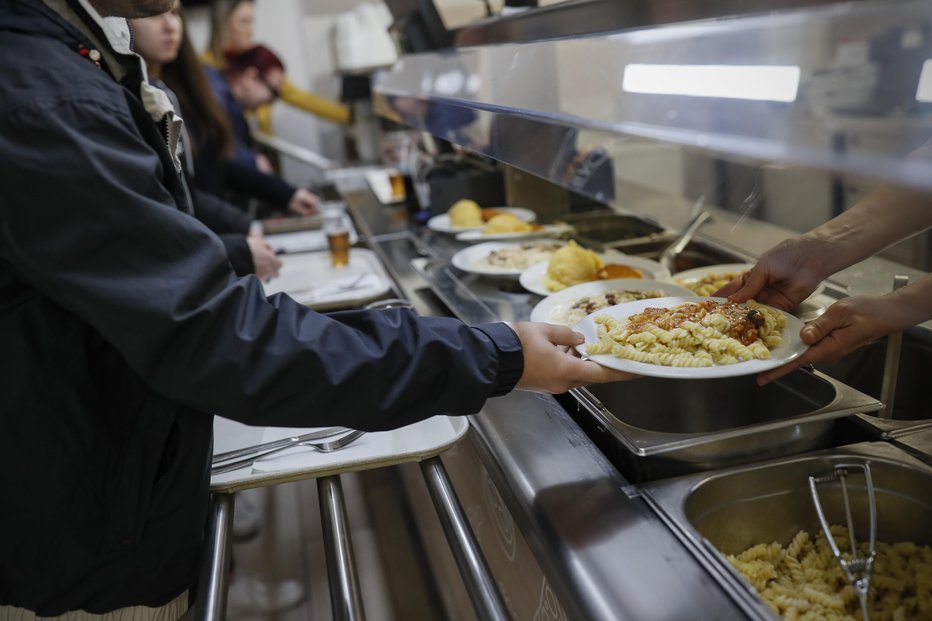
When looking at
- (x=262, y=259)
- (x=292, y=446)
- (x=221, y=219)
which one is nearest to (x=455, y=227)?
(x=262, y=259)

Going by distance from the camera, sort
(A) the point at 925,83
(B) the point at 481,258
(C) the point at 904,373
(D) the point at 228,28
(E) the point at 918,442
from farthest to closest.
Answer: (D) the point at 228,28
(B) the point at 481,258
(C) the point at 904,373
(E) the point at 918,442
(A) the point at 925,83

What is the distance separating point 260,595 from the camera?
2.36 metres

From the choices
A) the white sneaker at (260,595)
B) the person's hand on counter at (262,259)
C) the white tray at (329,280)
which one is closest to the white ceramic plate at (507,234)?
the white tray at (329,280)

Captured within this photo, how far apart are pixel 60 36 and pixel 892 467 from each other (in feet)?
4.03

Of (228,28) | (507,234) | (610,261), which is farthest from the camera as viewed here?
(228,28)

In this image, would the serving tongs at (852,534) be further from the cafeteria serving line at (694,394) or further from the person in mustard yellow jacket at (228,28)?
the person in mustard yellow jacket at (228,28)

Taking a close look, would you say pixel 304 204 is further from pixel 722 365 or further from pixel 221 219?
pixel 722 365

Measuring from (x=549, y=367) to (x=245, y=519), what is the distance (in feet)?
6.83

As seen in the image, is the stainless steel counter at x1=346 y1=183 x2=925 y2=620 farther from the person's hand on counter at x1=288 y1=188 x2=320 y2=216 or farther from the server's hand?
the person's hand on counter at x1=288 y1=188 x2=320 y2=216

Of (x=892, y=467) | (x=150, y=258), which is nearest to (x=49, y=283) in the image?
(x=150, y=258)

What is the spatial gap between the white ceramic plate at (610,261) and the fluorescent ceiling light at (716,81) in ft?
2.35

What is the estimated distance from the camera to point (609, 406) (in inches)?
56.2

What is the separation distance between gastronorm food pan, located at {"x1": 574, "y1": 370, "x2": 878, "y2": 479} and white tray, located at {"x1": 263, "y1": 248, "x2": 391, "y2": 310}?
83 centimetres

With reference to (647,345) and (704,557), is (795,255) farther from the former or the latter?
(704,557)
